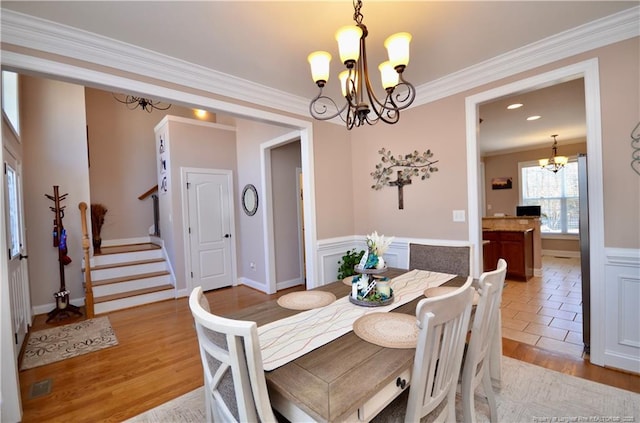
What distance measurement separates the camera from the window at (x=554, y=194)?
6.53 m

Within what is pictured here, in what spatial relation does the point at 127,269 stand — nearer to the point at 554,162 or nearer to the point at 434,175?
the point at 434,175

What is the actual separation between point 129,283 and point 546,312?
18.1ft

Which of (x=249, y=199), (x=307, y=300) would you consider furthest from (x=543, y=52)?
(x=249, y=199)

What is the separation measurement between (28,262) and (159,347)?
8.35ft

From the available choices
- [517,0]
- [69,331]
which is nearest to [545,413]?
[517,0]

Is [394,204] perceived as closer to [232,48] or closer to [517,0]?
[517,0]

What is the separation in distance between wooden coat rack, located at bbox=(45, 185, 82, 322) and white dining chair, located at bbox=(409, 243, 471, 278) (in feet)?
13.9

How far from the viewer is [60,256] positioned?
3.80 metres

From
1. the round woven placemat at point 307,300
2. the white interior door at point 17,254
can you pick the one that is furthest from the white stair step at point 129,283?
the round woven placemat at point 307,300

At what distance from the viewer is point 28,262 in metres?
3.74

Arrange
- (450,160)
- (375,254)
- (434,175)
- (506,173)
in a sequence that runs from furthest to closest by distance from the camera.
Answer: (506,173), (434,175), (450,160), (375,254)

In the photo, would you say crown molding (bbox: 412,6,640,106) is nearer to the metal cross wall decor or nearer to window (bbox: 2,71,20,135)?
the metal cross wall decor

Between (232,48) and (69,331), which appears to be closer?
(232,48)

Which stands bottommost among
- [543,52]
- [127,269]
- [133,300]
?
[133,300]
